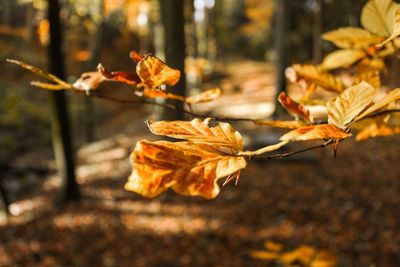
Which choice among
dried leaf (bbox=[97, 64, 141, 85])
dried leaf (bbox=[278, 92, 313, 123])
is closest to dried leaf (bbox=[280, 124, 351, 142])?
dried leaf (bbox=[278, 92, 313, 123])

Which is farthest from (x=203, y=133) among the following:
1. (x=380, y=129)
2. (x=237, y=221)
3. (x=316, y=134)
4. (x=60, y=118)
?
(x=60, y=118)

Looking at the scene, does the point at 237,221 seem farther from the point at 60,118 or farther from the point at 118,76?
the point at 118,76

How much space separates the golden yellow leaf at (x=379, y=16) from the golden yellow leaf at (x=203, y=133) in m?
0.43

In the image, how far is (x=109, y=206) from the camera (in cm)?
650

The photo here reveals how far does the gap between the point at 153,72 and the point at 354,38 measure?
0.49 m

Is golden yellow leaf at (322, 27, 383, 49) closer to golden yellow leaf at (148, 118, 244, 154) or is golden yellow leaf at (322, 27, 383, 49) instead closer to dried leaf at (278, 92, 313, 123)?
dried leaf at (278, 92, 313, 123)

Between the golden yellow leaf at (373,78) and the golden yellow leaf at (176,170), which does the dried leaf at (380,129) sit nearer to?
the golden yellow leaf at (373,78)

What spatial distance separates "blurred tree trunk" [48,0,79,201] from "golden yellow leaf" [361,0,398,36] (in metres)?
5.47

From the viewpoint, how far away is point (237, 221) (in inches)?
221

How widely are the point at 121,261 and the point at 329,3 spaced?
17550 mm

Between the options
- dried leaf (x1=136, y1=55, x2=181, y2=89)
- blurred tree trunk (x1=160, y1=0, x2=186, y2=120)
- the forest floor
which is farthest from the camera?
blurred tree trunk (x1=160, y1=0, x2=186, y2=120)

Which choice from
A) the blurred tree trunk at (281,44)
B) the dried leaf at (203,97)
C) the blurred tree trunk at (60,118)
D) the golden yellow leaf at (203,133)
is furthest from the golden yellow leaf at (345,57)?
the blurred tree trunk at (281,44)

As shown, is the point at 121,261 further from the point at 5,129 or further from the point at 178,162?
the point at 5,129

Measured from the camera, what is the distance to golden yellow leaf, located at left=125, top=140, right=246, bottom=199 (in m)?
0.42
